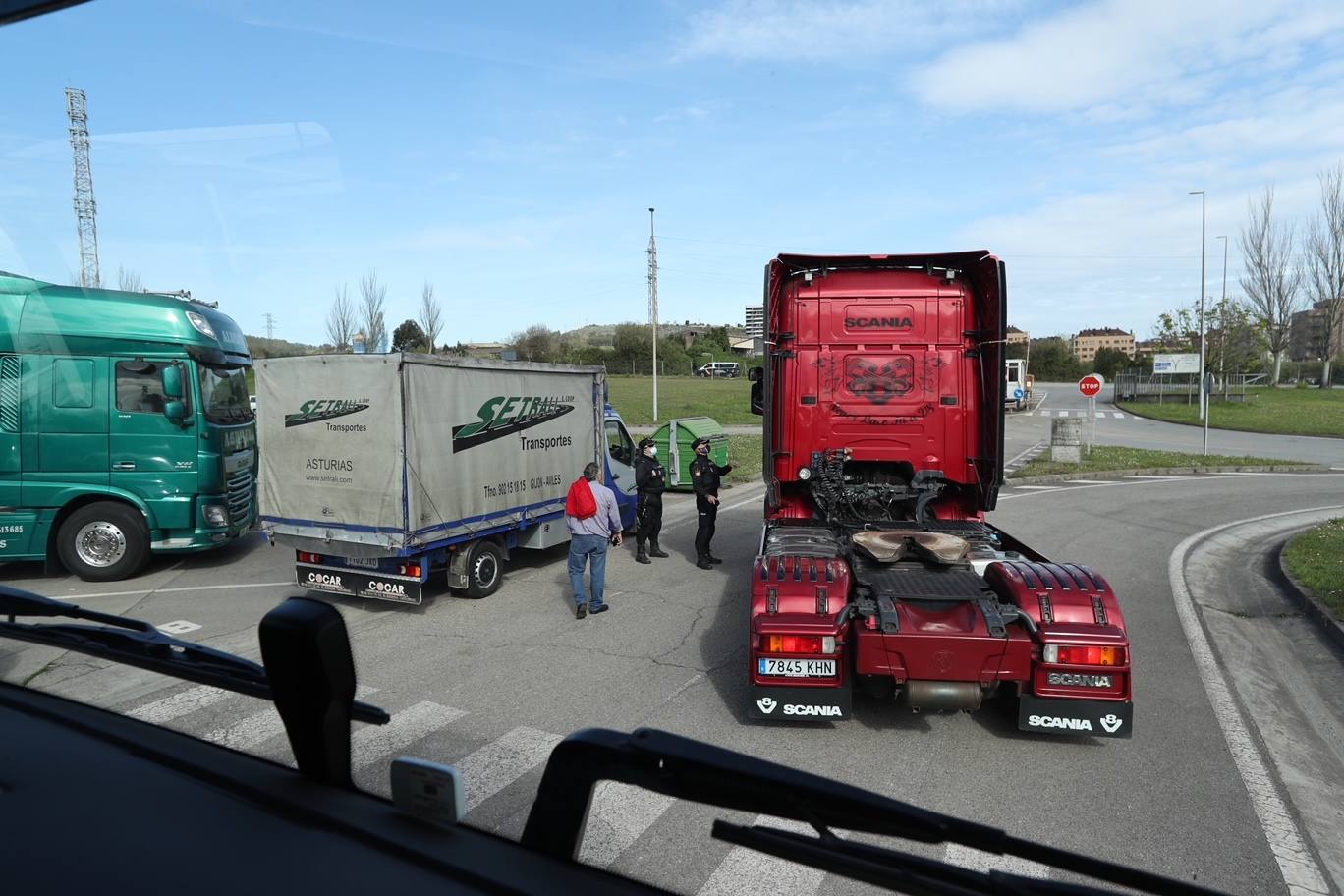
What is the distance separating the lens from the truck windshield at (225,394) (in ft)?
35.1

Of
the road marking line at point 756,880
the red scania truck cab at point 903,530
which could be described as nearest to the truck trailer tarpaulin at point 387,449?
the red scania truck cab at point 903,530

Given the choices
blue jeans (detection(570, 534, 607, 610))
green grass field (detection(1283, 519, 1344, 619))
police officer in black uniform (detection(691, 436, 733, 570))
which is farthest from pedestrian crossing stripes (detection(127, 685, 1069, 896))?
green grass field (detection(1283, 519, 1344, 619))

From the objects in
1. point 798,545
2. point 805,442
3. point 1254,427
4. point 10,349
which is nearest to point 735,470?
point 805,442

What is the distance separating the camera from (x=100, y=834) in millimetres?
1503

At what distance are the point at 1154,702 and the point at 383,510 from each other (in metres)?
7.01

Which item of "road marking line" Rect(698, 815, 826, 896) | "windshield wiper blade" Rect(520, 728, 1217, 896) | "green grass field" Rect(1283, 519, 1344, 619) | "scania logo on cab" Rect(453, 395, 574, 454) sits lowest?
"green grass field" Rect(1283, 519, 1344, 619)

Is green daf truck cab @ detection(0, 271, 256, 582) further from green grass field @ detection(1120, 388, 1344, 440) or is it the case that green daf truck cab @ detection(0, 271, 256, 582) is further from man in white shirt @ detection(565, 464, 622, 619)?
green grass field @ detection(1120, 388, 1344, 440)

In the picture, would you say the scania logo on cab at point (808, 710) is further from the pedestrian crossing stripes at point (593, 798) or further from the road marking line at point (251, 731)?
the road marking line at point (251, 731)

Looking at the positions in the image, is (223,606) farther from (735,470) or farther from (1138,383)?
(1138,383)

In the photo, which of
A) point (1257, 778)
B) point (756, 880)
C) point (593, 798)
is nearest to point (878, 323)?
point (1257, 778)

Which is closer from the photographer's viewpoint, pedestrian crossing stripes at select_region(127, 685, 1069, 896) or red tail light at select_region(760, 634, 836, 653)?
pedestrian crossing stripes at select_region(127, 685, 1069, 896)

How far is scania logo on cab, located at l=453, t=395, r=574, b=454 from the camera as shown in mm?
9359

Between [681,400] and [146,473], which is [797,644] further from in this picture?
[681,400]

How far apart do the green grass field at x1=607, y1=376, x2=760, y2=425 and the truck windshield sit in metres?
17.0
